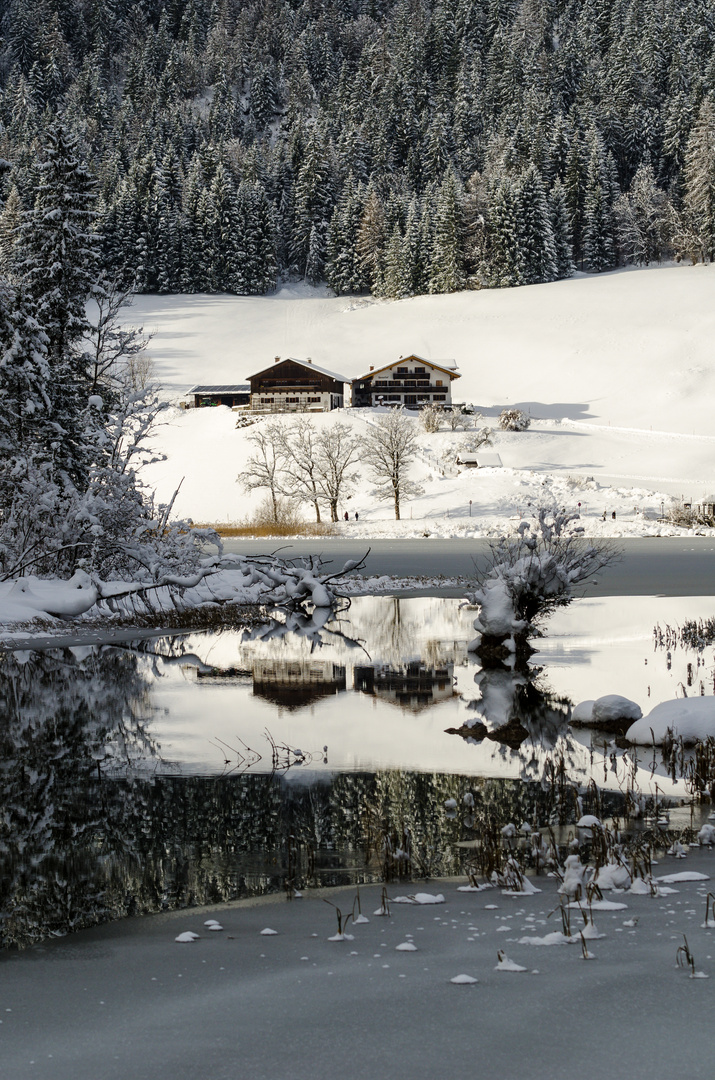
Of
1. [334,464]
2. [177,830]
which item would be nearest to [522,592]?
[177,830]

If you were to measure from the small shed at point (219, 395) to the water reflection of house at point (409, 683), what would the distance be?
85264 mm

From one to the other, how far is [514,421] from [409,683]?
7178 centimetres

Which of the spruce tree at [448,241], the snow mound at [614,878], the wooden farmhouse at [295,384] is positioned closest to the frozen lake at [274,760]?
the snow mound at [614,878]

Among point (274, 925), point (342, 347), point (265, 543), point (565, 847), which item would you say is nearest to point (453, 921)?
point (274, 925)

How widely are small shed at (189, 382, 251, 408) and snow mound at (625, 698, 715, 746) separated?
9113 cm

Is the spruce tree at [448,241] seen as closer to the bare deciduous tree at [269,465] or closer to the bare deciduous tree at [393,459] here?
the bare deciduous tree at [269,465]

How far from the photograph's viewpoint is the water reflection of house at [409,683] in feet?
47.3

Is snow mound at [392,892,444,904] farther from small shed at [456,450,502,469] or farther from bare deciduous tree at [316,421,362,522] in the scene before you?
small shed at [456,450,502,469]

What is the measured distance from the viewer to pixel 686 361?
323 feet

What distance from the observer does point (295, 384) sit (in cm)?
10025

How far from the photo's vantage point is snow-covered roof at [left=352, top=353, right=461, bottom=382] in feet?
327

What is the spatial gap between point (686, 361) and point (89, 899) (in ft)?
326

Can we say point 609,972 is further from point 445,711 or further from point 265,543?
point 265,543

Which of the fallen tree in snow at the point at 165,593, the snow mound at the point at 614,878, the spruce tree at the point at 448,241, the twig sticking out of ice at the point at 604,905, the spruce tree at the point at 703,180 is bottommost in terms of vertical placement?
the twig sticking out of ice at the point at 604,905
